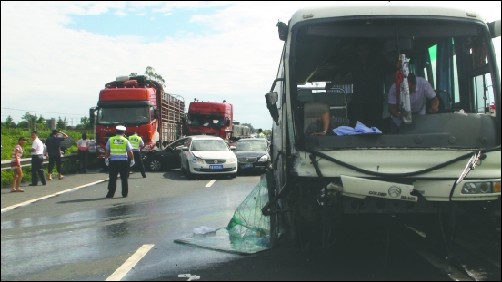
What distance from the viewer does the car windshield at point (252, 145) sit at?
21.1 meters

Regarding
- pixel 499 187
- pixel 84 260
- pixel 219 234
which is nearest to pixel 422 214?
pixel 499 187

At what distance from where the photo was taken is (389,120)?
20.6 ft

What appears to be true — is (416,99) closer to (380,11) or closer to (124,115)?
(380,11)

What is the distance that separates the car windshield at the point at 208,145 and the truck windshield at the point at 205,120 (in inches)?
334

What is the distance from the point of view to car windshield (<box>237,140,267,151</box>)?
21141 millimetres

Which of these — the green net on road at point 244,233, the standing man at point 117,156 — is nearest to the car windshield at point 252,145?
the standing man at point 117,156

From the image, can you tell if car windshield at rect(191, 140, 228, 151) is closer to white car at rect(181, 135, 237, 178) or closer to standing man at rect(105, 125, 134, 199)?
Result: white car at rect(181, 135, 237, 178)

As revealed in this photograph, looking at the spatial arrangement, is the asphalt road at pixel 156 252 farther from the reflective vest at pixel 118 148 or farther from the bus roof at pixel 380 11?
the bus roof at pixel 380 11

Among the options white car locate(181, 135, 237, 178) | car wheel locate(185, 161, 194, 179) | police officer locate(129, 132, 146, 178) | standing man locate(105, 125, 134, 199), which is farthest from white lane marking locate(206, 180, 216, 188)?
standing man locate(105, 125, 134, 199)

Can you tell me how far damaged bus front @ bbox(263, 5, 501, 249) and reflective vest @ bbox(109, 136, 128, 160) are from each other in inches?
266

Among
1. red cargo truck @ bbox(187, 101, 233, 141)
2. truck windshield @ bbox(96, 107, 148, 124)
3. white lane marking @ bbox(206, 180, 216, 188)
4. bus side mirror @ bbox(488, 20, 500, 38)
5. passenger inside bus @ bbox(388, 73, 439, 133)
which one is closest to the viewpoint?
bus side mirror @ bbox(488, 20, 500, 38)

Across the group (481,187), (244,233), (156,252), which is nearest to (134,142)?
(244,233)

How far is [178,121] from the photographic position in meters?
29.8

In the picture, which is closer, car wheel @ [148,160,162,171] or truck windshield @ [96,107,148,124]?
truck windshield @ [96,107,148,124]
